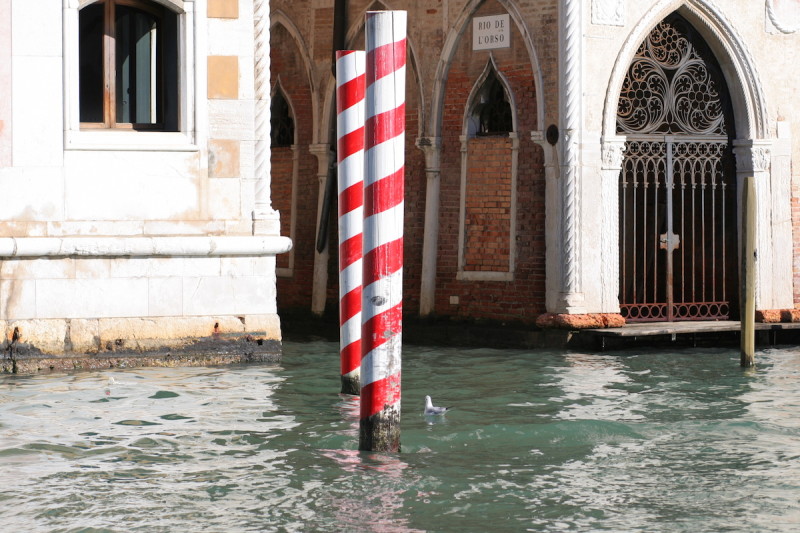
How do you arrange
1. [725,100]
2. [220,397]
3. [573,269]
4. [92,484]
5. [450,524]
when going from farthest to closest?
[725,100], [573,269], [220,397], [92,484], [450,524]

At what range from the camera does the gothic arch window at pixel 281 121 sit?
16422 mm

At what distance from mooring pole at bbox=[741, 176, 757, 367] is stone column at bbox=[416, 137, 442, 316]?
3.85m

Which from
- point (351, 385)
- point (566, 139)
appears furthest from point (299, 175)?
point (351, 385)

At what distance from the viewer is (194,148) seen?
436 inches

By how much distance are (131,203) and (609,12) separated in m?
5.14

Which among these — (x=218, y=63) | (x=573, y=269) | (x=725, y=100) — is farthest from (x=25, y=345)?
(x=725, y=100)

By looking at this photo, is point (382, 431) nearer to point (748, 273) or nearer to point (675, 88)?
point (748, 273)

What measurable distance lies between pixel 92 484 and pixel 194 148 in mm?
4926

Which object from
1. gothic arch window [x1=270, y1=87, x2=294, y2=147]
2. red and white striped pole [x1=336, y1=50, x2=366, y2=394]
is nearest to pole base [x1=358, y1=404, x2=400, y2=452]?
red and white striped pole [x1=336, y1=50, x2=366, y2=394]

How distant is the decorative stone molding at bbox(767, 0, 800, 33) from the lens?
1445cm

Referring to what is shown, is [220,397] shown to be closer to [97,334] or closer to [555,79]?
[97,334]

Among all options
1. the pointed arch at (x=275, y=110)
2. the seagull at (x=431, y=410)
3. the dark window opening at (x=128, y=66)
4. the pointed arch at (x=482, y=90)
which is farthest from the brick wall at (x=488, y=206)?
the seagull at (x=431, y=410)

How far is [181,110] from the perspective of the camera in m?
11.1

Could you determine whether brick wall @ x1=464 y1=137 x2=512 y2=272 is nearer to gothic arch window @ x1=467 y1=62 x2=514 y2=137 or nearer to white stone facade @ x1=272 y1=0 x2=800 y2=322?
white stone facade @ x1=272 y1=0 x2=800 y2=322
